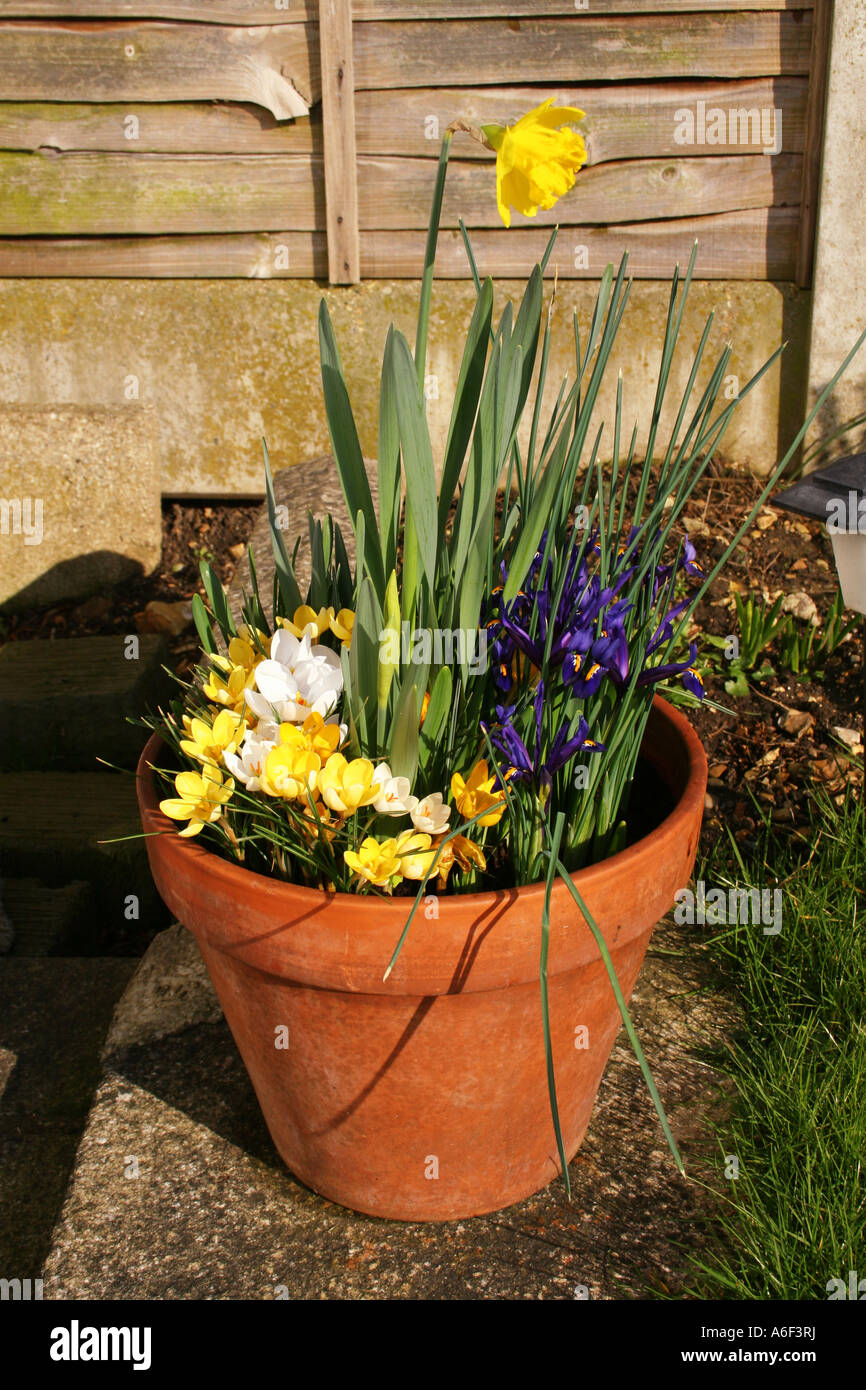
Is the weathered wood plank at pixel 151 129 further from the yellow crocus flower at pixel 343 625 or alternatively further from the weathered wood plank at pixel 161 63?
the yellow crocus flower at pixel 343 625

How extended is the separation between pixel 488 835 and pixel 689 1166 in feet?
1.98

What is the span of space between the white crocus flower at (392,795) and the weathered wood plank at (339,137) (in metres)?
2.80

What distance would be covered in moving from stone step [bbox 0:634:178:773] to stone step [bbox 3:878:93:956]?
48 cm

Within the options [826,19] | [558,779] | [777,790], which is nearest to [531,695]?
[558,779]

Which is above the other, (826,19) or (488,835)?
(826,19)

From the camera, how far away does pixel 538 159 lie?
0.99m

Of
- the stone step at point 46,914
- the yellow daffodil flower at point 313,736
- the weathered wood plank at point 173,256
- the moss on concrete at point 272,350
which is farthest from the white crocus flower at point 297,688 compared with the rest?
the weathered wood plank at point 173,256

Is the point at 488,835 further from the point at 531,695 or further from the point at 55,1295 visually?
the point at 55,1295

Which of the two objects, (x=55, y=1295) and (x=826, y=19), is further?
(x=826, y=19)

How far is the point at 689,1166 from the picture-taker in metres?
1.55

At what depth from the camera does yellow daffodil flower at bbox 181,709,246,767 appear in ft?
4.24

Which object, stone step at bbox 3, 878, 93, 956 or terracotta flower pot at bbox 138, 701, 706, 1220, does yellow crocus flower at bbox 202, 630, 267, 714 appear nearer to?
terracotta flower pot at bbox 138, 701, 706, 1220

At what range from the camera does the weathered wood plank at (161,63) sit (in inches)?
136

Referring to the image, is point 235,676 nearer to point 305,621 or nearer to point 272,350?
point 305,621
